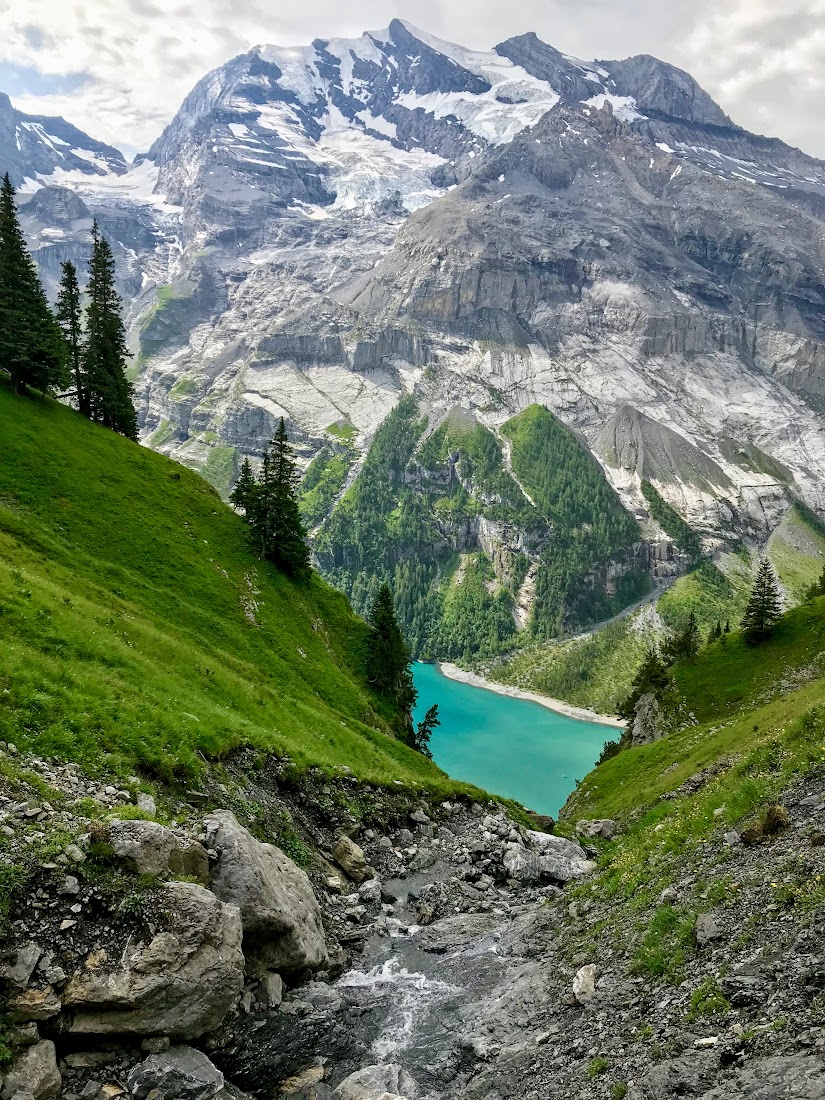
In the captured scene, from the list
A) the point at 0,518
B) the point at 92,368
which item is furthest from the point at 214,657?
the point at 92,368

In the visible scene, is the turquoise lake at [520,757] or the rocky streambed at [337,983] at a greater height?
the rocky streambed at [337,983]

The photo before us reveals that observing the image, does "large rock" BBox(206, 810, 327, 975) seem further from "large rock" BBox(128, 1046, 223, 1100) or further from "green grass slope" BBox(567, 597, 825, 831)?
"green grass slope" BBox(567, 597, 825, 831)

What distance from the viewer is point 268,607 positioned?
55.9m

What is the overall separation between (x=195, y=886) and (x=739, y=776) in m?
19.3

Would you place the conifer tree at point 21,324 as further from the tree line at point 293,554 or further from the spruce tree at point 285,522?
the spruce tree at point 285,522

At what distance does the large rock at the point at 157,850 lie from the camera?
13.3 meters

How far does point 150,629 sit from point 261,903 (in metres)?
21.5

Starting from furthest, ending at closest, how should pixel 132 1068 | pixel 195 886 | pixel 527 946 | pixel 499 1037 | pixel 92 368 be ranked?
pixel 92 368
pixel 527 946
pixel 499 1037
pixel 195 886
pixel 132 1068

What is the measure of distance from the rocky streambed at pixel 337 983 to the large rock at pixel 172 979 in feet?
0.12

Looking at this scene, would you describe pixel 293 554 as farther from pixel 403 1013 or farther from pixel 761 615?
pixel 761 615

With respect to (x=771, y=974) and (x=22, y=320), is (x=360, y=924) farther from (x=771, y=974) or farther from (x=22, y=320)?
(x=22, y=320)

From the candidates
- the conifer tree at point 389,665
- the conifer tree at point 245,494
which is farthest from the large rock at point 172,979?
the conifer tree at point 245,494

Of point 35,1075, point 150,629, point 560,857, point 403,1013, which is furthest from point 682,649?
point 35,1075

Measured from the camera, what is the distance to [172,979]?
12.2 meters
